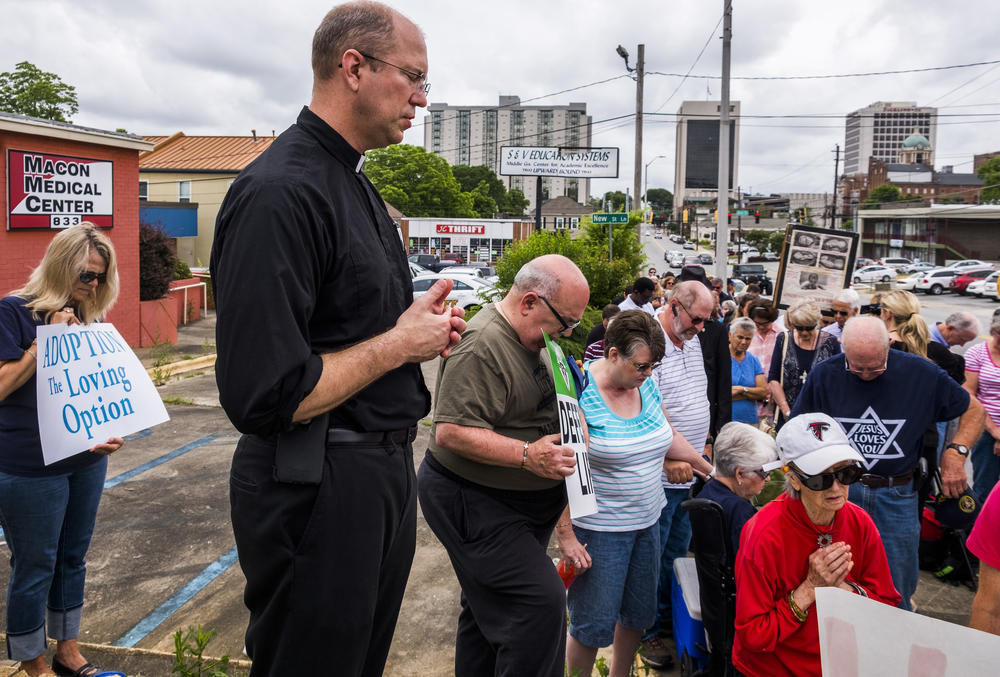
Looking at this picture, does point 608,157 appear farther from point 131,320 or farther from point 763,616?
point 763,616

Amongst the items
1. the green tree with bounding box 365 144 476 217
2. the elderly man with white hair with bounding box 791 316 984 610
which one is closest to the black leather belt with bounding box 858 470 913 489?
the elderly man with white hair with bounding box 791 316 984 610

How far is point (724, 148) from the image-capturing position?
17891 mm

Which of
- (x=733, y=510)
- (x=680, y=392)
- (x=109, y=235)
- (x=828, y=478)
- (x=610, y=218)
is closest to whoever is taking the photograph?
(x=828, y=478)

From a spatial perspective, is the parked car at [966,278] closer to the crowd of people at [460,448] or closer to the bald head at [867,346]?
the crowd of people at [460,448]

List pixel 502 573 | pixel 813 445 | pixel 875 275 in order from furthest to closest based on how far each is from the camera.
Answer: pixel 875 275 < pixel 813 445 < pixel 502 573

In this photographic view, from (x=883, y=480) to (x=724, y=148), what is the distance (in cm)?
1494

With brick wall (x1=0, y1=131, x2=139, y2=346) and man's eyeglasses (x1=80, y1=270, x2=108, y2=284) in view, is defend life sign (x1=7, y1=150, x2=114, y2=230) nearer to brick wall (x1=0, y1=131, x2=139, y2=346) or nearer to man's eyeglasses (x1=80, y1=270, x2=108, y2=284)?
brick wall (x1=0, y1=131, x2=139, y2=346)

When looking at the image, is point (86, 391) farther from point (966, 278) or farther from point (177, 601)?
point (966, 278)

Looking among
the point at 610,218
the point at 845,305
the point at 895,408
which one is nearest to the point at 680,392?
the point at 895,408

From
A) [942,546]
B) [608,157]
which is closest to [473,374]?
[942,546]

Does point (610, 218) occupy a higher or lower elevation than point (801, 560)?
higher

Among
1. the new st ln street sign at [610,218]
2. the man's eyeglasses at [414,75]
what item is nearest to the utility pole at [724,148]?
the new st ln street sign at [610,218]

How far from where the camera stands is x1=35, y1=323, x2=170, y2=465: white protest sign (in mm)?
3240

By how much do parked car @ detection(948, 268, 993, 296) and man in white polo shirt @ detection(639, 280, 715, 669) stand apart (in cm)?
4487
